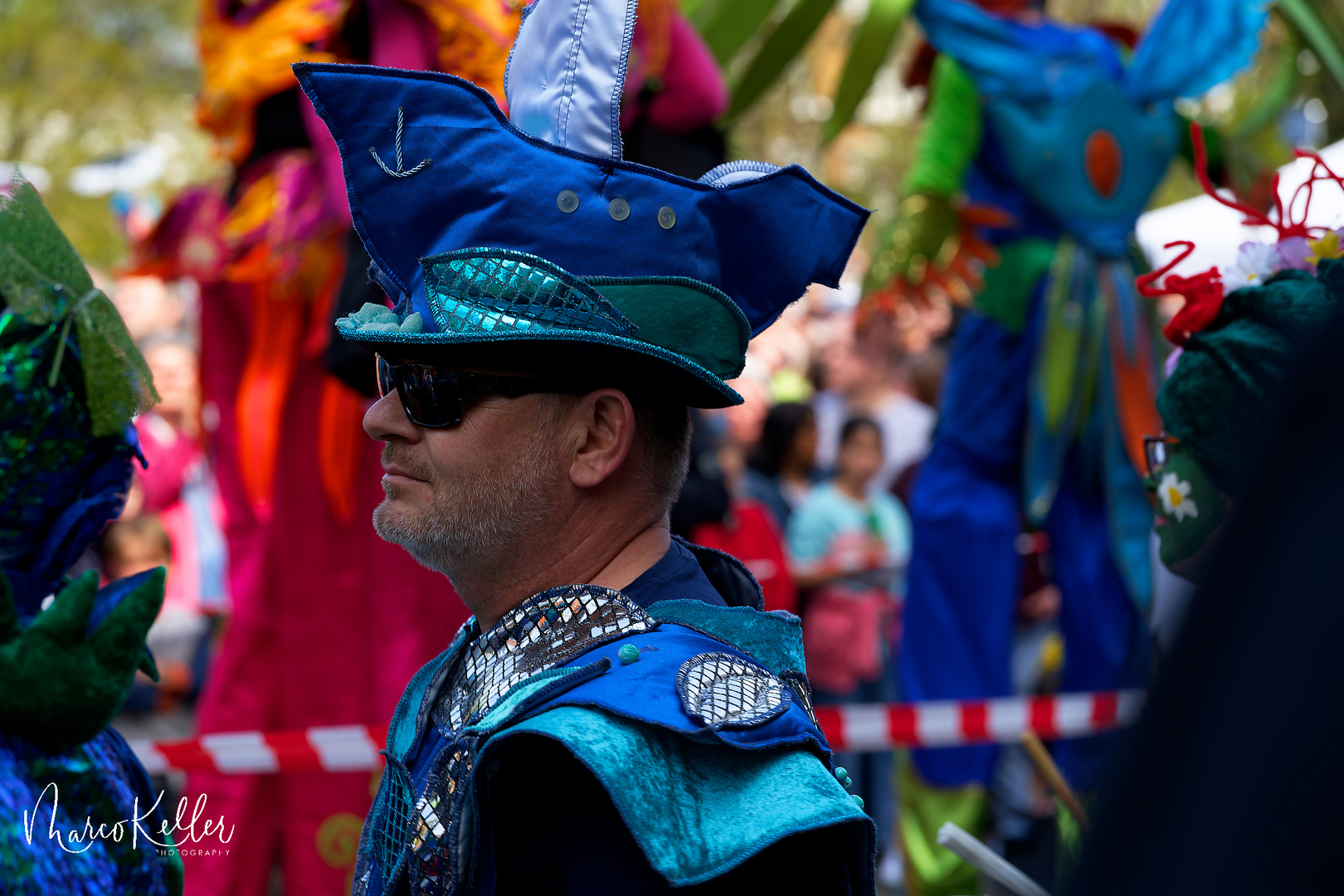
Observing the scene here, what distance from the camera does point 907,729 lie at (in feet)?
13.6

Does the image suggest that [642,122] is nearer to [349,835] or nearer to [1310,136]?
[349,835]

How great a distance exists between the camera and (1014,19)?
171 inches

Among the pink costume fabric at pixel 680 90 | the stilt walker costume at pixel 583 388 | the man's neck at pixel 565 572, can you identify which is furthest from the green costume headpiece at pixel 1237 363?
the pink costume fabric at pixel 680 90

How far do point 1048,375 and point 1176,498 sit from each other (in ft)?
8.03

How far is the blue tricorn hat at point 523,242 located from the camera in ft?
5.03

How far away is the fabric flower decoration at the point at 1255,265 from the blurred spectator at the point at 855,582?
3724 millimetres

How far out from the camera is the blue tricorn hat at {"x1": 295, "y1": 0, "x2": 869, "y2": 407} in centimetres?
153

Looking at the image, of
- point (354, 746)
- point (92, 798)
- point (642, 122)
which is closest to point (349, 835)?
point (354, 746)

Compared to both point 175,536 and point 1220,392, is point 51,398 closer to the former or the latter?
point 1220,392

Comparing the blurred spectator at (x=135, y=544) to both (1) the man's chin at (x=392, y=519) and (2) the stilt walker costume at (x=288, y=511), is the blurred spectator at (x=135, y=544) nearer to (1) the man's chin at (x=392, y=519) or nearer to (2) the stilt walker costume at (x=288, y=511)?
(2) the stilt walker costume at (x=288, y=511)

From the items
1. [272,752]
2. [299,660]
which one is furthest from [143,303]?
[272,752]

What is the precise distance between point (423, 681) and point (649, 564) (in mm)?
333

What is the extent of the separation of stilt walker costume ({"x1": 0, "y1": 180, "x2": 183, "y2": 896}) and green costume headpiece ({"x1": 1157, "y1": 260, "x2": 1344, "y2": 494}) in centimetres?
125

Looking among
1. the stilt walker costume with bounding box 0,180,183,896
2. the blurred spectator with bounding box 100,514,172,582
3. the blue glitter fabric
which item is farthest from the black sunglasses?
the blurred spectator with bounding box 100,514,172,582
